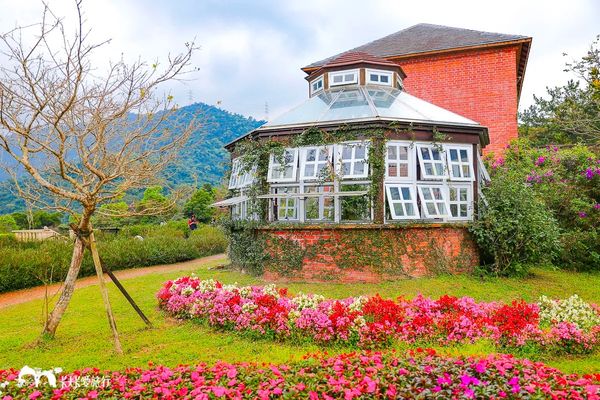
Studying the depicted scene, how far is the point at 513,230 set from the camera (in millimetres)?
11617

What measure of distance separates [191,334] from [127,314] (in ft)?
7.96

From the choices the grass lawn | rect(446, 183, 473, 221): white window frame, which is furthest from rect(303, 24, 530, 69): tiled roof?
the grass lawn

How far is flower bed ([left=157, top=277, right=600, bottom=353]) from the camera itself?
6066 mm

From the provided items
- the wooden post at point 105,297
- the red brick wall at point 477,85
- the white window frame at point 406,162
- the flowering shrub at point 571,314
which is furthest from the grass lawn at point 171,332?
the red brick wall at point 477,85

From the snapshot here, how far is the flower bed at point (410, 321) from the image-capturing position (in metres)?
6.07

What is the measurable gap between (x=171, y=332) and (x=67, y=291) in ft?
5.53

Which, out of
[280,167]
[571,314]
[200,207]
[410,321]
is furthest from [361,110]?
[200,207]

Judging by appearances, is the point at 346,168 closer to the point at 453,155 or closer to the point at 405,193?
the point at 405,193

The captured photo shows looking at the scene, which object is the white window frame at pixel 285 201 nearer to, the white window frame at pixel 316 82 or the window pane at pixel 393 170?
the window pane at pixel 393 170

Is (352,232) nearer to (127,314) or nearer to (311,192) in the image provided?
(311,192)

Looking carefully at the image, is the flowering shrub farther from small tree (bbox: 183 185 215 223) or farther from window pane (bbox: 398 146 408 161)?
small tree (bbox: 183 185 215 223)

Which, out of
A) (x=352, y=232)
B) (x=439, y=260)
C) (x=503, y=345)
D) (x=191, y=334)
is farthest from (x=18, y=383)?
(x=439, y=260)

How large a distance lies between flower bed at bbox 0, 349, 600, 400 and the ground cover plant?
5.25 m

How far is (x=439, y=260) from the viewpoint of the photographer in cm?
1158
